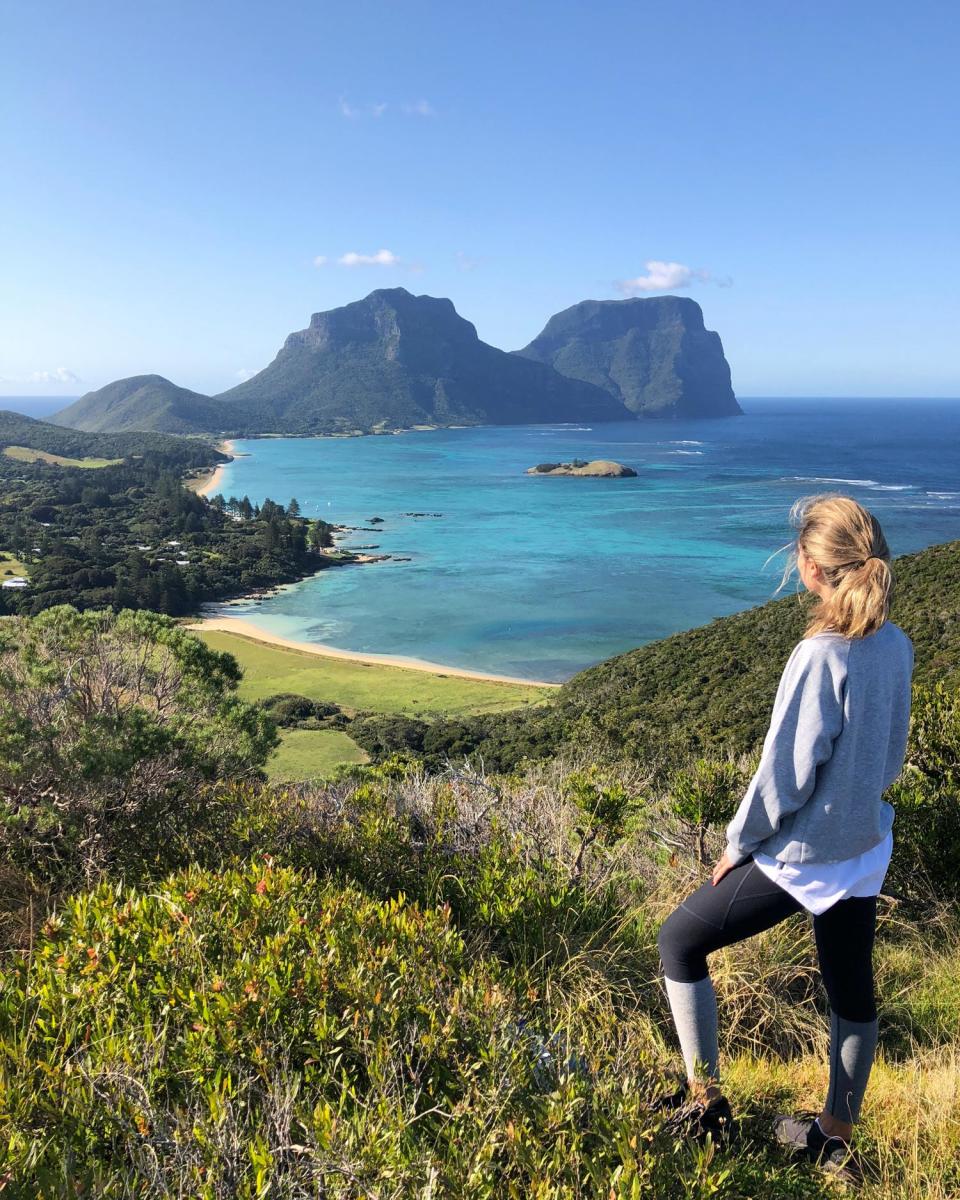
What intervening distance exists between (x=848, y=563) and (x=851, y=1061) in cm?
115

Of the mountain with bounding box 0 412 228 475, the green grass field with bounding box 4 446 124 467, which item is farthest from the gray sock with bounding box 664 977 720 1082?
the mountain with bounding box 0 412 228 475

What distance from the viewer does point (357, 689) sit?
2697 centimetres

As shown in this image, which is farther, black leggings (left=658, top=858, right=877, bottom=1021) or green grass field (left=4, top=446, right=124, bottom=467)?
green grass field (left=4, top=446, right=124, bottom=467)

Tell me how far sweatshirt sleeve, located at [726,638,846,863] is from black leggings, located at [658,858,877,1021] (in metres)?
0.16

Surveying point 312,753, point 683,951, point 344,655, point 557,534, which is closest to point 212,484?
point 557,534

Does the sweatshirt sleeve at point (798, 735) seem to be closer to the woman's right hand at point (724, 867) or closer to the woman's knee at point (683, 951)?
the woman's right hand at point (724, 867)

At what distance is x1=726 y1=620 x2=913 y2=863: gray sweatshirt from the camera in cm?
167

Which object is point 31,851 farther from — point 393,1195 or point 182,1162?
point 393,1195

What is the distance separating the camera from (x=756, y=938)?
2.69m

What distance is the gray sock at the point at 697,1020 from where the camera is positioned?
1.87 m

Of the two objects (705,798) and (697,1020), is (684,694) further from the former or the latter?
(697,1020)

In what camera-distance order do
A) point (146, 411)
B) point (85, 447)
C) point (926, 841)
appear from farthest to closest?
point (146, 411) → point (85, 447) → point (926, 841)

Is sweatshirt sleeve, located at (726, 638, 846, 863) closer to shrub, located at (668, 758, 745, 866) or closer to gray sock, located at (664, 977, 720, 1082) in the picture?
gray sock, located at (664, 977, 720, 1082)

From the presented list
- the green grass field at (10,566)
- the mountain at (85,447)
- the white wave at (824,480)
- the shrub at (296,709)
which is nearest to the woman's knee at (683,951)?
the shrub at (296,709)
